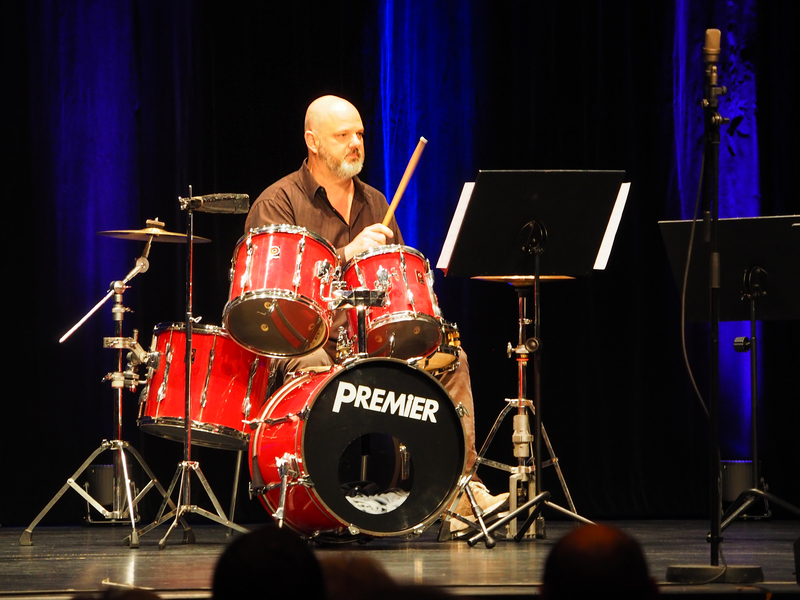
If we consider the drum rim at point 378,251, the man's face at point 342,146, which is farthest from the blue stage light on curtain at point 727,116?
the drum rim at point 378,251

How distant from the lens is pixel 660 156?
233 inches

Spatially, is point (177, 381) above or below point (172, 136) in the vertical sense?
below

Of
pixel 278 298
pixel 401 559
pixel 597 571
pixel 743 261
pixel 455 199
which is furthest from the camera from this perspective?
pixel 455 199

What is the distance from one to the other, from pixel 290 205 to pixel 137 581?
6.92ft

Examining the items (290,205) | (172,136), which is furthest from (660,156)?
(172,136)

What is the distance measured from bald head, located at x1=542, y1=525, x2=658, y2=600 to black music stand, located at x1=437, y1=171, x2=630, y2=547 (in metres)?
2.47

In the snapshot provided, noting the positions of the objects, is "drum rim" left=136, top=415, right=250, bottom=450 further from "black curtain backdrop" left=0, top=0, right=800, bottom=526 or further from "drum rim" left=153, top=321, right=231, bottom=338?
"black curtain backdrop" left=0, top=0, right=800, bottom=526

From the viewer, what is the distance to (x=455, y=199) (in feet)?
19.0

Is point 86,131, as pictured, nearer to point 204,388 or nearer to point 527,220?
point 204,388

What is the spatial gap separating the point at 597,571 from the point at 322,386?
8.71 ft

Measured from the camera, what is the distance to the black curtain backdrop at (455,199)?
5500 mm

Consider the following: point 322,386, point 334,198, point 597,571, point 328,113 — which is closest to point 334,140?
point 328,113

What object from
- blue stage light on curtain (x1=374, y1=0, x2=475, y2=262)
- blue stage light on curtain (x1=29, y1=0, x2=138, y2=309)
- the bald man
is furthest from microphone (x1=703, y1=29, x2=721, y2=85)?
blue stage light on curtain (x1=29, y1=0, x2=138, y2=309)

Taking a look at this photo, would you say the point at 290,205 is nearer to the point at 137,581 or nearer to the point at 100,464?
the point at 100,464
